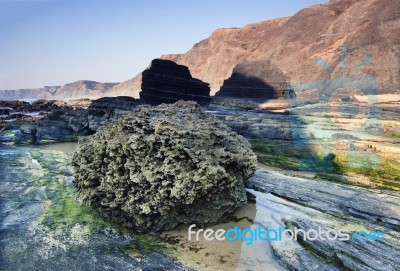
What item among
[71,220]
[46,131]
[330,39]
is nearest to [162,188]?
[71,220]

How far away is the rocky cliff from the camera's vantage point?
211ft

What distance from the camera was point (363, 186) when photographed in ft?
28.1

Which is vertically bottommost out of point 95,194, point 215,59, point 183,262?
point 183,262

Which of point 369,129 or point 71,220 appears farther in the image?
point 369,129

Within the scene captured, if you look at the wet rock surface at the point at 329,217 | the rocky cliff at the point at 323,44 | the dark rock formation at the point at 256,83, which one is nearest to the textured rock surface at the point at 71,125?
the wet rock surface at the point at 329,217

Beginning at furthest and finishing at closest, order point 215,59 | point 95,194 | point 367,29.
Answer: point 215,59 → point 367,29 → point 95,194

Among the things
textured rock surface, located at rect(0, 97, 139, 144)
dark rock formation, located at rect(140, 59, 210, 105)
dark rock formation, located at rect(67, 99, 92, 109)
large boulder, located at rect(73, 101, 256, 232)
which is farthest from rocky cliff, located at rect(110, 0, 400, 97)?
large boulder, located at rect(73, 101, 256, 232)

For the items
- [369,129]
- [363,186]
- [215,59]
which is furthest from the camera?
[215,59]

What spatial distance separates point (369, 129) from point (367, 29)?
204ft

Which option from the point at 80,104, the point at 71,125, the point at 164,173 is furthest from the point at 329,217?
the point at 80,104

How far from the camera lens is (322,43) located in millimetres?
80250

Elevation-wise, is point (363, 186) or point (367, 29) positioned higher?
point (367, 29)

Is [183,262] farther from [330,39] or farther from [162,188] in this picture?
[330,39]

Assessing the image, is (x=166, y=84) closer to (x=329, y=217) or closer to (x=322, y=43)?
(x=329, y=217)
